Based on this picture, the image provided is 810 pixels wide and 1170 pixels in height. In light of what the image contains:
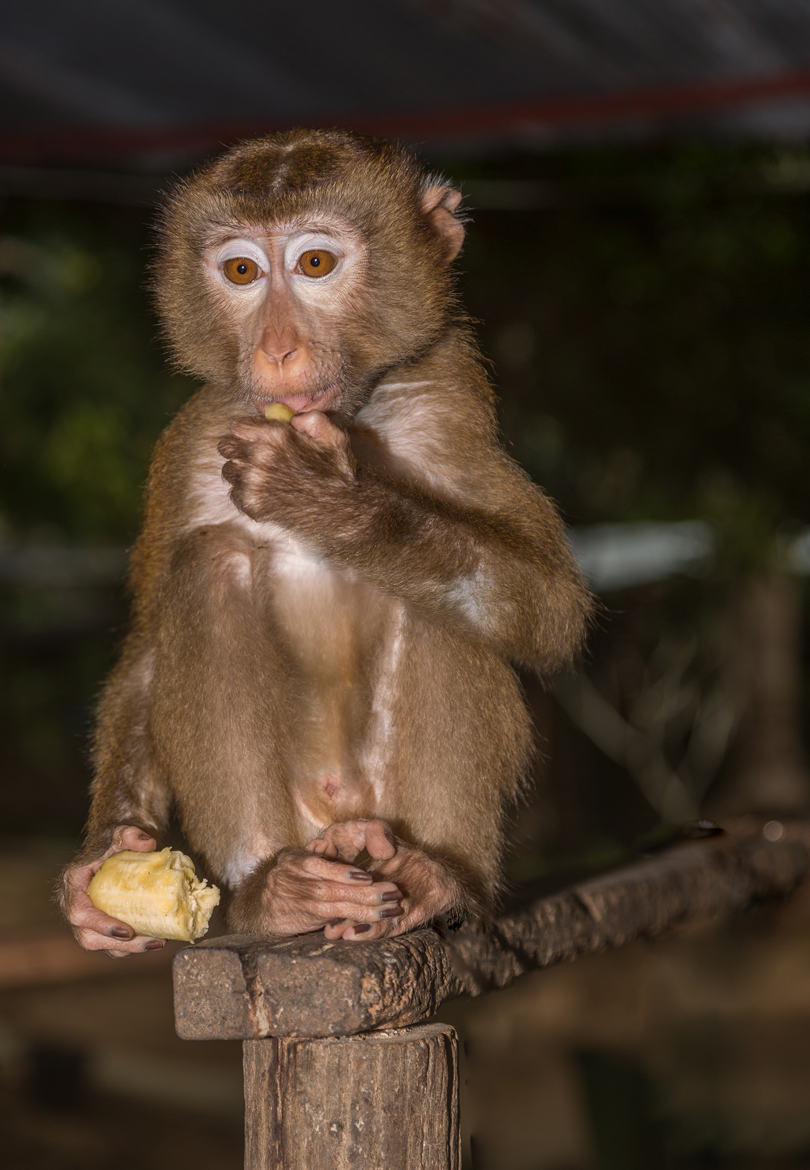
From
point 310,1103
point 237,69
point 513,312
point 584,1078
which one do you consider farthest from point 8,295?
point 310,1103

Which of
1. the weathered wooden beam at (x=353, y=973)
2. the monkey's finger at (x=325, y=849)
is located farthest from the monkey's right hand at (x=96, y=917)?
the monkey's finger at (x=325, y=849)

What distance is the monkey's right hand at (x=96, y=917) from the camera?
3.05 m

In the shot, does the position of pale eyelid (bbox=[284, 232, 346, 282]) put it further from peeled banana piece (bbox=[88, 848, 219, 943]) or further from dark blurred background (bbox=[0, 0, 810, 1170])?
dark blurred background (bbox=[0, 0, 810, 1170])

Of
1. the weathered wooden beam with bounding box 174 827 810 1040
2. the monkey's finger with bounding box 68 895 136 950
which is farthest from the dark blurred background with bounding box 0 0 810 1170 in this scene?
the monkey's finger with bounding box 68 895 136 950

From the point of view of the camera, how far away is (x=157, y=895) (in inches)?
116

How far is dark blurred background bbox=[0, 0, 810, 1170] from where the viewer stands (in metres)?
6.00

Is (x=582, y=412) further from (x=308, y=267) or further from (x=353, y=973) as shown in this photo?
(x=353, y=973)

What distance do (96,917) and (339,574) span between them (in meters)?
0.97

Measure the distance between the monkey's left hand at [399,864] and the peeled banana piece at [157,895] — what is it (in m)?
0.26

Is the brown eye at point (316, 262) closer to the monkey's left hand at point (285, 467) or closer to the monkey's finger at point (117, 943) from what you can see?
the monkey's left hand at point (285, 467)

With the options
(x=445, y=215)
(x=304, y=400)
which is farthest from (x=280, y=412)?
(x=445, y=215)

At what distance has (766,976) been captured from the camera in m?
8.59

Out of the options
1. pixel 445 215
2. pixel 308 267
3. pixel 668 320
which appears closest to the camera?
pixel 308 267

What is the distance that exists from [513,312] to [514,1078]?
4.35 meters
